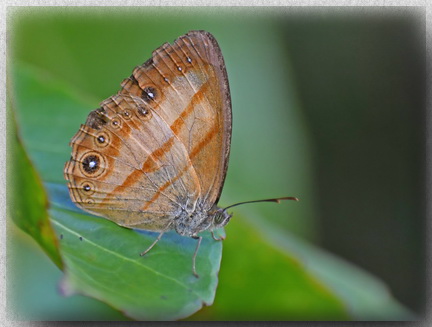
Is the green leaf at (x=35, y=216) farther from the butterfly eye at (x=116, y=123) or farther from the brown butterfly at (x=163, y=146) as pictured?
the butterfly eye at (x=116, y=123)

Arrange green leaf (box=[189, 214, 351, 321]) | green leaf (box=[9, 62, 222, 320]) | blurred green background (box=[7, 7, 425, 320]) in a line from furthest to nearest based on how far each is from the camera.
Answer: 1. blurred green background (box=[7, 7, 425, 320])
2. green leaf (box=[189, 214, 351, 321])
3. green leaf (box=[9, 62, 222, 320])

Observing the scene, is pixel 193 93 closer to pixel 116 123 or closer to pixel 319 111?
pixel 116 123

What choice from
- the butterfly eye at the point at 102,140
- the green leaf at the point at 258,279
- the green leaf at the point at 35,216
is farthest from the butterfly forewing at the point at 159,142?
the green leaf at the point at 35,216

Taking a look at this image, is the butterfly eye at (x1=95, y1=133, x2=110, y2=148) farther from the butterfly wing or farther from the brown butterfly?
the butterfly wing

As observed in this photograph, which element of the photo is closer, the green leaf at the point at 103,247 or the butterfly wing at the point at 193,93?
the green leaf at the point at 103,247

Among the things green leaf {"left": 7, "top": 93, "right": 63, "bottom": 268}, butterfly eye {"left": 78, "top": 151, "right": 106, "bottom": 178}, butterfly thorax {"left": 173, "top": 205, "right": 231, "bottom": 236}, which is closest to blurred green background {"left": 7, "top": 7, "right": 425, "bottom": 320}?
butterfly thorax {"left": 173, "top": 205, "right": 231, "bottom": 236}

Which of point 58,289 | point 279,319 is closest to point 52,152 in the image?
point 58,289

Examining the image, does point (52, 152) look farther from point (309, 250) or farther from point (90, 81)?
point (309, 250)

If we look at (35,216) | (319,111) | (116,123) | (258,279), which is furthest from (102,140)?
(319,111)
